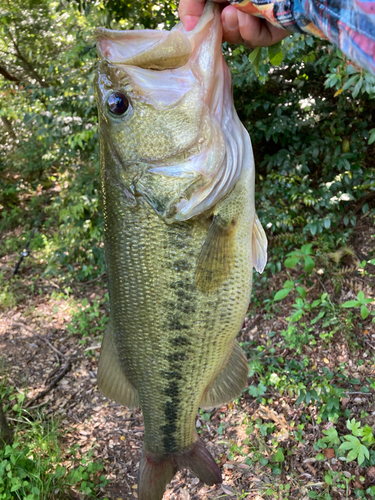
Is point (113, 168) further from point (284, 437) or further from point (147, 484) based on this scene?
point (284, 437)

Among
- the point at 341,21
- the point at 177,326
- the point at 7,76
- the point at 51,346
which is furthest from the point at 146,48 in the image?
the point at 7,76

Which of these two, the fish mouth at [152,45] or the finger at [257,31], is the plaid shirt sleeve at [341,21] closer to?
the finger at [257,31]

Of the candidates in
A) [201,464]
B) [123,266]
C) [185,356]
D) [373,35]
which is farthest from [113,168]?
[201,464]

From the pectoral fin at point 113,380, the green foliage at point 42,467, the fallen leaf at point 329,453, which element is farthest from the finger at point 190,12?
the fallen leaf at point 329,453

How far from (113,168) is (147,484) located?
1504 millimetres

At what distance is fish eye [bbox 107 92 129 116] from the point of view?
4.50 feet

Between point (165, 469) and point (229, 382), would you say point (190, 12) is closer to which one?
point (229, 382)

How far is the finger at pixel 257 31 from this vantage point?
48.5 inches

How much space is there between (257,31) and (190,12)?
0.27 metres

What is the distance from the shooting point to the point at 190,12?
1.36 meters

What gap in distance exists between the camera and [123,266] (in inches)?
60.1

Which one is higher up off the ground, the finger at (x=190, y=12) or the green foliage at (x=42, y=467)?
the finger at (x=190, y=12)

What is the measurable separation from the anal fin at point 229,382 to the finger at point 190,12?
1.38 m

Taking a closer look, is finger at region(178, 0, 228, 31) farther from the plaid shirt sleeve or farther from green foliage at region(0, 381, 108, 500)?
green foliage at region(0, 381, 108, 500)
